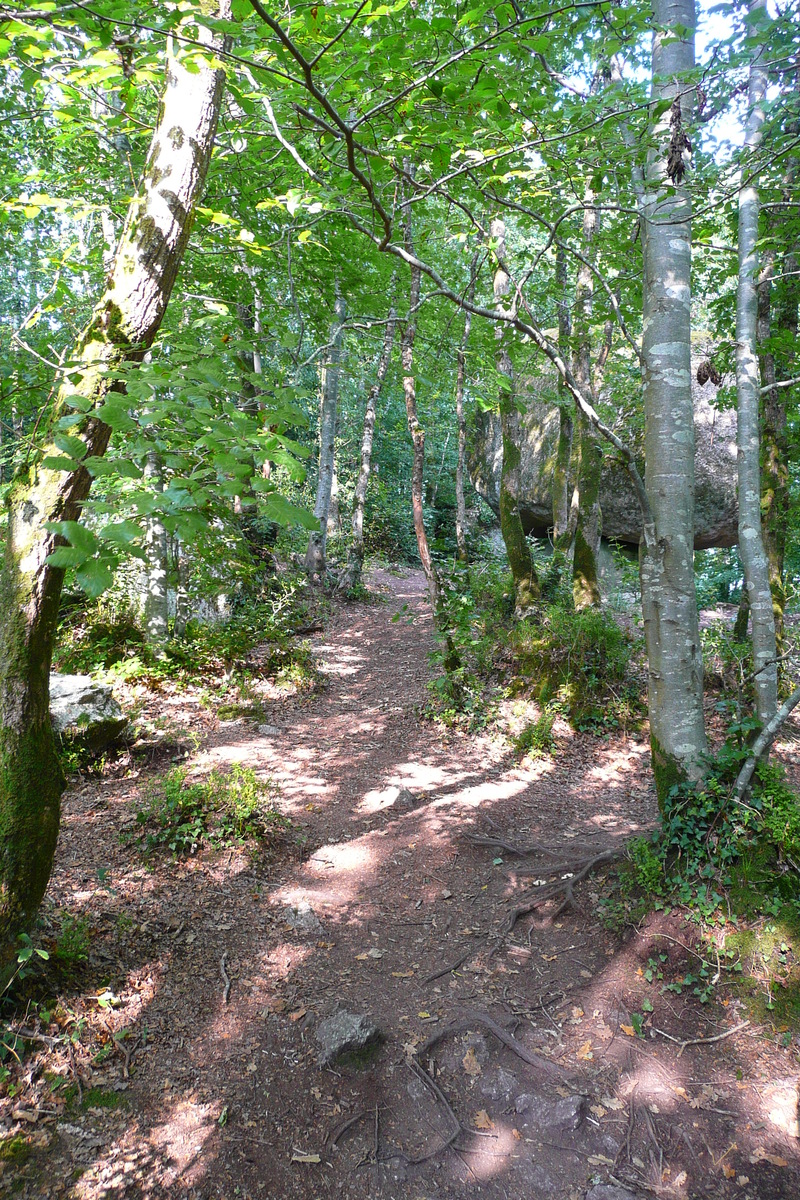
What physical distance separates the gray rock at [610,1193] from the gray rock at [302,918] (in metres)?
2.23

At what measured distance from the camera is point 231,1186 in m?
2.75

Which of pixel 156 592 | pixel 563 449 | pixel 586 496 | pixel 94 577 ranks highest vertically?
pixel 563 449

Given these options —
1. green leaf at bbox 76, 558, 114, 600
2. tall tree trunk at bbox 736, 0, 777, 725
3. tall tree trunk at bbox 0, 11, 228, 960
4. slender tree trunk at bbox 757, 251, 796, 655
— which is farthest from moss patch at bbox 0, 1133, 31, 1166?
slender tree trunk at bbox 757, 251, 796, 655

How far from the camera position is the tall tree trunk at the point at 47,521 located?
290cm

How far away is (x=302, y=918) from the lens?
4539 mm

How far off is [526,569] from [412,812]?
16.3ft

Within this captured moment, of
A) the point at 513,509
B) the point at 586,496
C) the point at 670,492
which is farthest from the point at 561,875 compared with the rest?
the point at 513,509

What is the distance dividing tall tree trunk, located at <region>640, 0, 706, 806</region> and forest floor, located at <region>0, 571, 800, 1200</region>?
117 cm

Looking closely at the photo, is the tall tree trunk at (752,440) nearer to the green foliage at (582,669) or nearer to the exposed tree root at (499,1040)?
the exposed tree root at (499,1040)

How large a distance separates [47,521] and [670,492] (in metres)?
3.67

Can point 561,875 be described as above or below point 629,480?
below

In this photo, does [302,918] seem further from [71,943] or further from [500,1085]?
[500,1085]

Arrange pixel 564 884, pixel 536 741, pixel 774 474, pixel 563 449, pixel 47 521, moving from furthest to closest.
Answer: pixel 563 449 → pixel 774 474 → pixel 536 741 → pixel 564 884 → pixel 47 521

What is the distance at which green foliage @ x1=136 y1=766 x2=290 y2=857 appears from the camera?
196 inches
